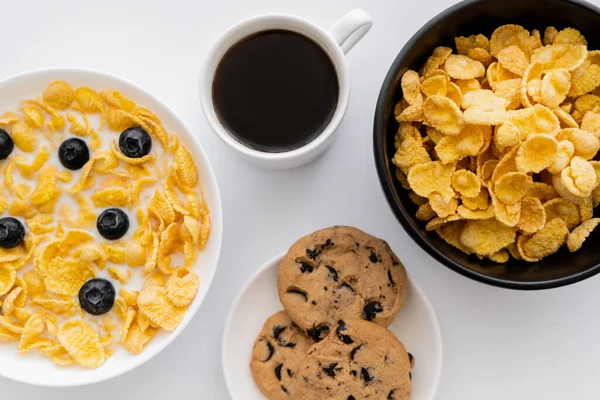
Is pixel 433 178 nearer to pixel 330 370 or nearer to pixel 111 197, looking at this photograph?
pixel 330 370

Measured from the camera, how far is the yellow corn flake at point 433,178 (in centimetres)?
91

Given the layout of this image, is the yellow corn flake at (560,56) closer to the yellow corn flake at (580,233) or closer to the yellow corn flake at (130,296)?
the yellow corn flake at (580,233)

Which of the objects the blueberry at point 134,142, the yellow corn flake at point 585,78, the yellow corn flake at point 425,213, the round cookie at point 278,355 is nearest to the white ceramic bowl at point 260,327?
the round cookie at point 278,355

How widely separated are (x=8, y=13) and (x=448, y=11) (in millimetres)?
670

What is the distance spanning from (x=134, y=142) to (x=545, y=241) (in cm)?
56

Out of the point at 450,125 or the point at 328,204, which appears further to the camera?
the point at 328,204

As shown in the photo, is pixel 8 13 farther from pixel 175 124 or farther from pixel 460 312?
pixel 460 312

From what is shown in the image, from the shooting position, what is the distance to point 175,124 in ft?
3.29

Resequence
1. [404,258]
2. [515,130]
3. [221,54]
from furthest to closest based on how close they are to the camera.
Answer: [404,258], [221,54], [515,130]

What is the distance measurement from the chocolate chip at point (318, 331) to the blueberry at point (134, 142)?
342 millimetres

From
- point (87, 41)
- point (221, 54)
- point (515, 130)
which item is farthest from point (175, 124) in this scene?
point (515, 130)

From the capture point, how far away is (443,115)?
2.94 feet

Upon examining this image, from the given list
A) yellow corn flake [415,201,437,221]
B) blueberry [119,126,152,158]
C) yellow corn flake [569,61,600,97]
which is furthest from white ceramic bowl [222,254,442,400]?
yellow corn flake [569,61,600,97]

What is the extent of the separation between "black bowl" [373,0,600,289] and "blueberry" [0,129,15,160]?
506mm
